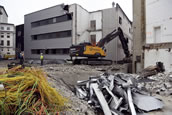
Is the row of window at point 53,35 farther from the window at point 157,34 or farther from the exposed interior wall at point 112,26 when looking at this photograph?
the window at point 157,34

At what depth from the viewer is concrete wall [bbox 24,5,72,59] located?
22614 millimetres

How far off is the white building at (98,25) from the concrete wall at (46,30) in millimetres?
1725

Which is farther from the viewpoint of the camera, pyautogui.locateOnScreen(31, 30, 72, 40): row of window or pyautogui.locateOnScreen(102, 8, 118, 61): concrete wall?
pyautogui.locateOnScreen(31, 30, 72, 40): row of window

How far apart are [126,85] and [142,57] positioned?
839cm

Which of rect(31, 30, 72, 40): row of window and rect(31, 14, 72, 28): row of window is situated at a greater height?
rect(31, 14, 72, 28): row of window

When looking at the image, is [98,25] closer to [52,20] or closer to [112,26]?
[112,26]

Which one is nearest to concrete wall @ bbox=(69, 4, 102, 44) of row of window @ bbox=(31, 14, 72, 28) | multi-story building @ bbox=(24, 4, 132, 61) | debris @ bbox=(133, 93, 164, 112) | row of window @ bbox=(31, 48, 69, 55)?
multi-story building @ bbox=(24, 4, 132, 61)

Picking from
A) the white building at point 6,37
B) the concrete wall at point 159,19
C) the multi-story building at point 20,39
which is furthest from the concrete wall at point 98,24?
the white building at point 6,37

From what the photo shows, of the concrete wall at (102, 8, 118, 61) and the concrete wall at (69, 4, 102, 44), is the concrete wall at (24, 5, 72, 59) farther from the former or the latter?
the concrete wall at (102, 8, 118, 61)

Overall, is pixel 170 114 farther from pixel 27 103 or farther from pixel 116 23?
pixel 116 23

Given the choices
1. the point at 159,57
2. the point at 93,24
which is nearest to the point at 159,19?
the point at 159,57

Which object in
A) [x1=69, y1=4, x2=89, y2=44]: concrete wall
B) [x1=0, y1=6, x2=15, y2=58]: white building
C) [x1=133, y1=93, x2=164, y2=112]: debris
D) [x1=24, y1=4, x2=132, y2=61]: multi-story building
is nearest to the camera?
[x1=133, y1=93, x2=164, y2=112]: debris

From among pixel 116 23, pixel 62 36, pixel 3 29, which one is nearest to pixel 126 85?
pixel 116 23

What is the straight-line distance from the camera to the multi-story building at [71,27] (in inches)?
821
